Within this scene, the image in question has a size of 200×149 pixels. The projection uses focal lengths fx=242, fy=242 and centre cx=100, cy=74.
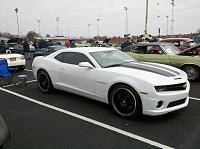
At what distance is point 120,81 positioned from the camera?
15.5 ft

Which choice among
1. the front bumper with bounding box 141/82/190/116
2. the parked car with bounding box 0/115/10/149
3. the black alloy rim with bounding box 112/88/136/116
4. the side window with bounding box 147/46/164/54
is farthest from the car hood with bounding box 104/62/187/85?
the side window with bounding box 147/46/164/54

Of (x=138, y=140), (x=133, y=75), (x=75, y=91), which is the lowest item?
(x=138, y=140)

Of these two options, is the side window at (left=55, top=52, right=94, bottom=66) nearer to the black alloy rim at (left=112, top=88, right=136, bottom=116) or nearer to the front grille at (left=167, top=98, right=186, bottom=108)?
the black alloy rim at (left=112, top=88, right=136, bottom=116)

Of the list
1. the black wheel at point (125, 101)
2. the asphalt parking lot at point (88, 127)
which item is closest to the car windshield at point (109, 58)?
the black wheel at point (125, 101)

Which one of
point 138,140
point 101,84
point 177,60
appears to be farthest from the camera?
point 177,60

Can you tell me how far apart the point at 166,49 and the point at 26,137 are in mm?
6574

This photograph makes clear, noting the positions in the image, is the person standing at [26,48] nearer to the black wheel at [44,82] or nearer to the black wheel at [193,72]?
the black wheel at [44,82]

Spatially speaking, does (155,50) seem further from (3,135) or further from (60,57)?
(3,135)

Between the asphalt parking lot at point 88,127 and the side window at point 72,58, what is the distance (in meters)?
1.00

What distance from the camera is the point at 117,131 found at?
4.21m

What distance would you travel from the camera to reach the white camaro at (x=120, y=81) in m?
4.44

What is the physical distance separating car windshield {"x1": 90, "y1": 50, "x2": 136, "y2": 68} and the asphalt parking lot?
0.99 m

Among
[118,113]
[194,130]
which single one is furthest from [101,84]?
[194,130]

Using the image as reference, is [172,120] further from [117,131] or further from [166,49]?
[166,49]
